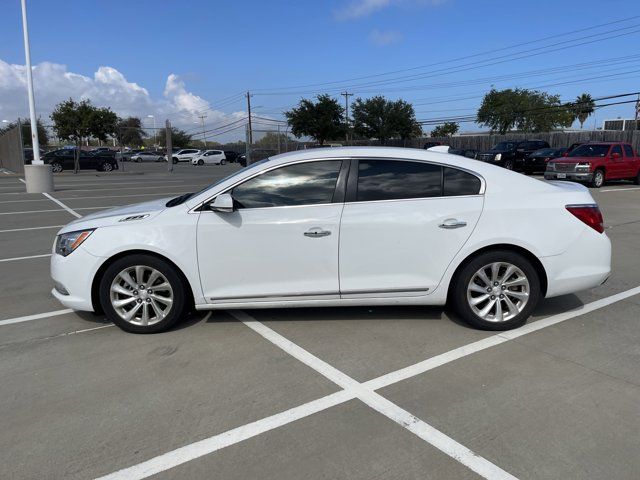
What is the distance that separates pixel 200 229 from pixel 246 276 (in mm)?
556

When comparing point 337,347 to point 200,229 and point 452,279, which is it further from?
point 200,229

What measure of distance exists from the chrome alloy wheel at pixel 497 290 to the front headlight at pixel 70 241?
3.37 metres

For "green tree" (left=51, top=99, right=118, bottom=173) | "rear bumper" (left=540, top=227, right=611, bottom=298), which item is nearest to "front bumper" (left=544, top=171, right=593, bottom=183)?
"rear bumper" (left=540, top=227, right=611, bottom=298)

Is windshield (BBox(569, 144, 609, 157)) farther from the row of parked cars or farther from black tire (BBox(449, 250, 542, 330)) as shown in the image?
black tire (BBox(449, 250, 542, 330))

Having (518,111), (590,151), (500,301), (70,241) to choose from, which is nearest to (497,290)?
(500,301)

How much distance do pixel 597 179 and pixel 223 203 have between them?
1801 cm

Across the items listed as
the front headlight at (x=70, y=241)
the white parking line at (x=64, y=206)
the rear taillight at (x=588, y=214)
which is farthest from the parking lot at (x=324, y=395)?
the white parking line at (x=64, y=206)

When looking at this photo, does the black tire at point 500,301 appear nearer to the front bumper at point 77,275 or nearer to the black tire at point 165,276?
the black tire at point 165,276

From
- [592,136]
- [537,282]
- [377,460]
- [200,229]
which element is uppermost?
[592,136]

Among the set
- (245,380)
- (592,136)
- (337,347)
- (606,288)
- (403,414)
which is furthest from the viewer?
(592,136)

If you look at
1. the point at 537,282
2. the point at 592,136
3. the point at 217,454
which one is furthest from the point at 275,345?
the point at 592,136

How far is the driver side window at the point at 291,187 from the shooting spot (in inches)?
172

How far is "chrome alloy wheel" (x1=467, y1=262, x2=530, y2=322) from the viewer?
4.41 metres

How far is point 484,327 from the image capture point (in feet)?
14.7
